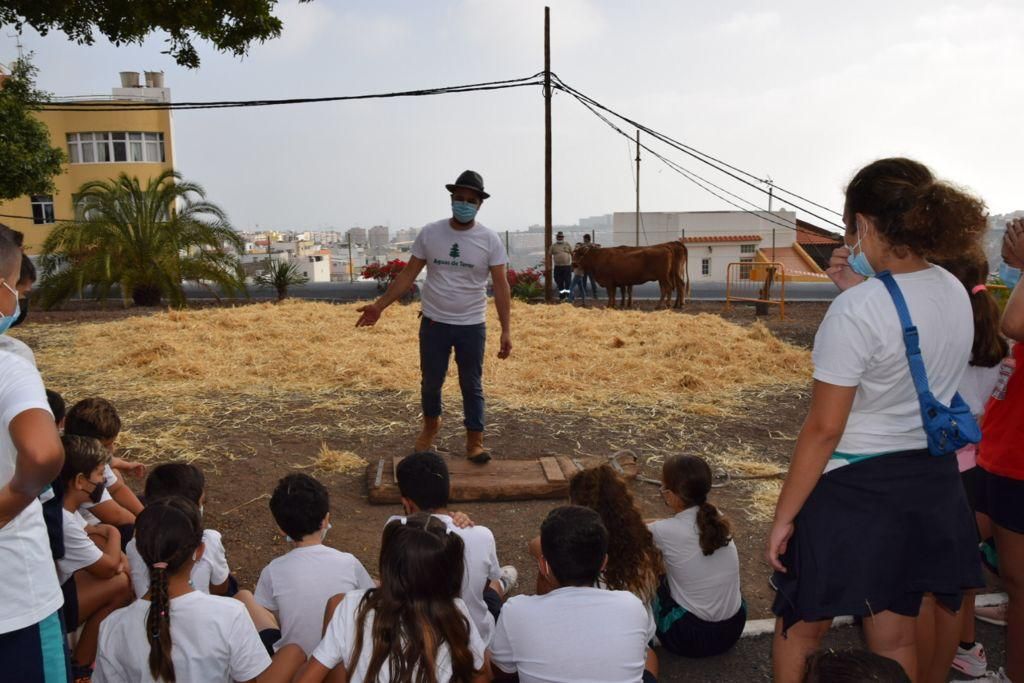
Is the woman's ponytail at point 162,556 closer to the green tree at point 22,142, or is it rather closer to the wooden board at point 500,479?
the wooden board at point 500,479

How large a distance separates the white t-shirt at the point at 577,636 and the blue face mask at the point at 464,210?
3.13m

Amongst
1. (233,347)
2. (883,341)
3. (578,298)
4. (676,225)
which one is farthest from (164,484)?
(676,225)

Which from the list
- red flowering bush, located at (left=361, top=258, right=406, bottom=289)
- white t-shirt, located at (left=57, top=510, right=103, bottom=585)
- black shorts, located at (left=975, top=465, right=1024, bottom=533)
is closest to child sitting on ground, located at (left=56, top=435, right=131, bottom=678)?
white t-shirt, located at (left=57, top=510, right=103, bottom=585)

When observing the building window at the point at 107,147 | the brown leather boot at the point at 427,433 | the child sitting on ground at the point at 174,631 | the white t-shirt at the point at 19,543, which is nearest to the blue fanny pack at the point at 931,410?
the child sitting on ground at the point at 174,631

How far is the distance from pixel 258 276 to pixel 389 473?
50.8 feet

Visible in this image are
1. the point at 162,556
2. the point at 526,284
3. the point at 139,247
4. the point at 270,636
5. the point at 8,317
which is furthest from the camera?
the point at 526,284

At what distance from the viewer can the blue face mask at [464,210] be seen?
5117mm

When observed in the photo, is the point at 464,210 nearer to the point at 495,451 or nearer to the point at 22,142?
the point at 495,451

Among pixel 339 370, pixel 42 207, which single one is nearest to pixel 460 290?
pixel 339 370

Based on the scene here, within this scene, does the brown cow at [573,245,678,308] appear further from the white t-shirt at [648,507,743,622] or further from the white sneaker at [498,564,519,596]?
the white t-shirt at [648,507,743,622]

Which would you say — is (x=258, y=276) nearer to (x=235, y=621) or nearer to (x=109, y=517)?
(x=109, y=517)

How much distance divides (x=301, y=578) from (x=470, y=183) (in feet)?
9.74

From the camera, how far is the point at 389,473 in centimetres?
522

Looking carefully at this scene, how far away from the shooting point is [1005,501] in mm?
2820
